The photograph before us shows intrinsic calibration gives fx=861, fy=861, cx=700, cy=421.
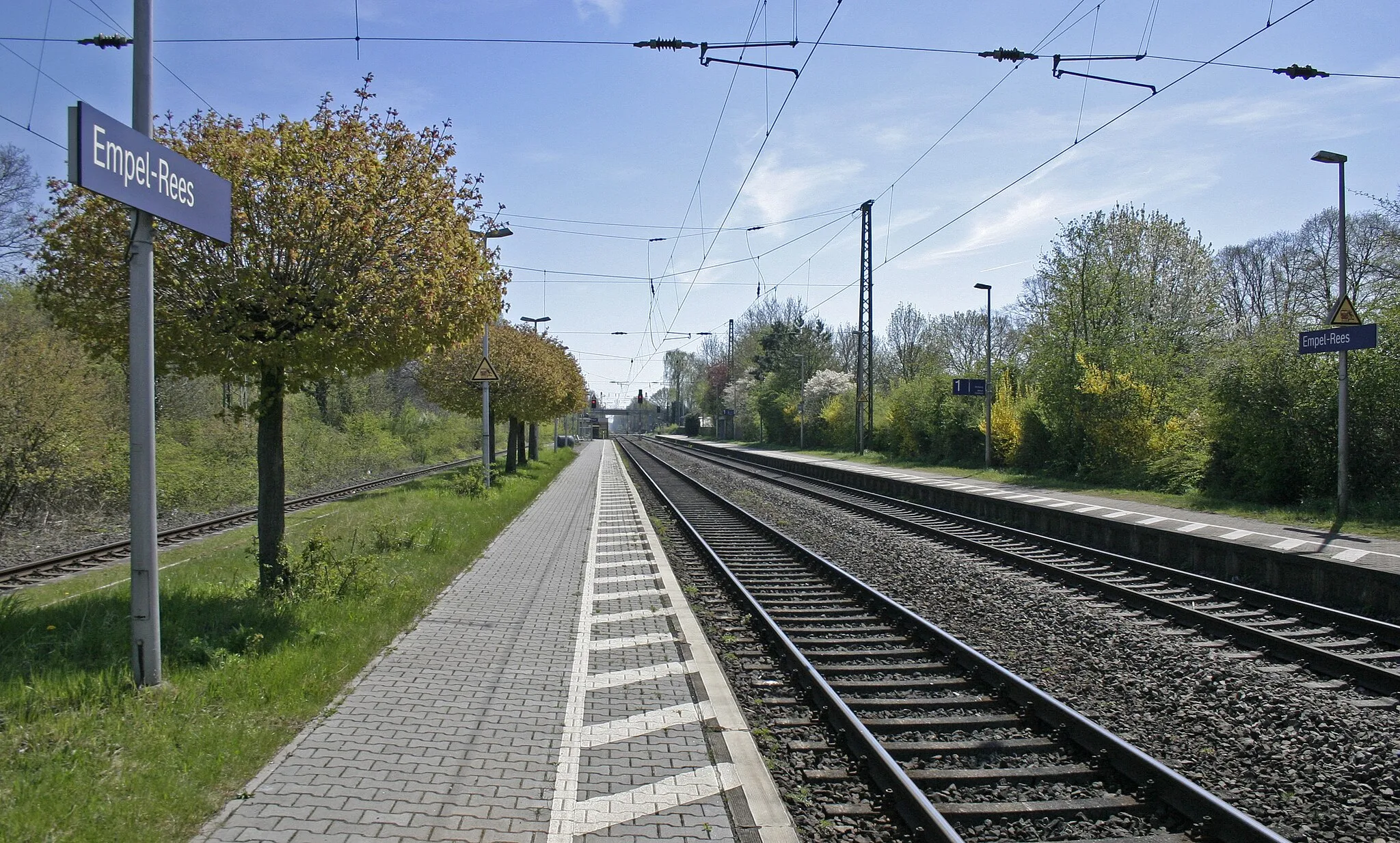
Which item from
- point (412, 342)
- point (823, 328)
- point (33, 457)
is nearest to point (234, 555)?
point (412, 342)

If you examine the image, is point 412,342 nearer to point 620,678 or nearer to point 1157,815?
point 620,678

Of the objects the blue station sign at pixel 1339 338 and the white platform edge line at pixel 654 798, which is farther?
the blue station sign at pixel 1339 338

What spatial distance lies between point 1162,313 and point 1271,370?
2261 cm

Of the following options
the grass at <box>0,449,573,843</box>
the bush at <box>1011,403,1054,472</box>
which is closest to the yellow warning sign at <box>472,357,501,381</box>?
the grass at <box>0,449,573,843</box>

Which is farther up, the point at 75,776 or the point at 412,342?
the point at 412,342

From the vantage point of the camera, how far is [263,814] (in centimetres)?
410

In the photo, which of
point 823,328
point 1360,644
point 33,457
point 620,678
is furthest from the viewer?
point 823,328

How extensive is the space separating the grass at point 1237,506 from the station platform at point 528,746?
39.1 feet

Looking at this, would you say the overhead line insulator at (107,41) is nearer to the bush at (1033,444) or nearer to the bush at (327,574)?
the bush at (327,574)

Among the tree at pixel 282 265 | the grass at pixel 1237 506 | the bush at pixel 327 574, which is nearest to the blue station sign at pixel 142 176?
the tree at pixel 282 265

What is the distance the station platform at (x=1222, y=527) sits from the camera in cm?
1114

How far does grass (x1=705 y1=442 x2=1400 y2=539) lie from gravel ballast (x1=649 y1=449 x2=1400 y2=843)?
6.77m

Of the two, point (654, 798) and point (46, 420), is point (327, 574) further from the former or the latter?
point (46, 420)

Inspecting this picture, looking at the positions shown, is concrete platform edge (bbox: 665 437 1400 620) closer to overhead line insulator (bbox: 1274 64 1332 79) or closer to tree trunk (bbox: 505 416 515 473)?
overhead line insulator (bbox: 1274 64 1332 79)
